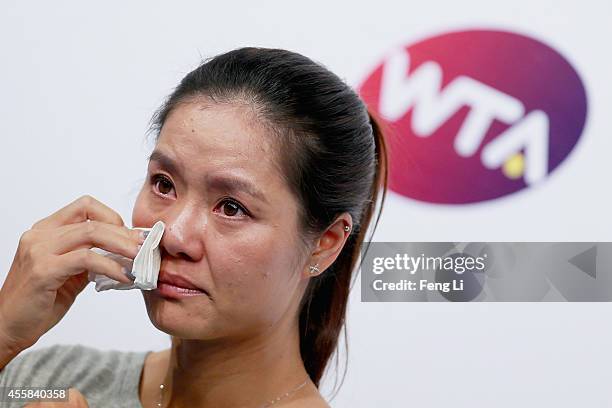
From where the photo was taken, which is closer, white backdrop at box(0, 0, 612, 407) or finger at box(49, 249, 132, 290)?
finger at box(49, 249, 132, 290)

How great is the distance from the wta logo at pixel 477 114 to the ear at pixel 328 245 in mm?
549

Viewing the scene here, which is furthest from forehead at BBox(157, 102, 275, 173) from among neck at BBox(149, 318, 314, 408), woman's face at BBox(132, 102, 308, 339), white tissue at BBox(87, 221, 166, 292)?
neck at BBox(149, 318, 314, 408)

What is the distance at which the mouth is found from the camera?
46.2 inches

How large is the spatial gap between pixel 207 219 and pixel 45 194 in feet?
2.99

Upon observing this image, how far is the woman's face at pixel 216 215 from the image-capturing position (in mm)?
1171

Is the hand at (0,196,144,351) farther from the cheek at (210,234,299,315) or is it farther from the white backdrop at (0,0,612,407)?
the white backdrop at (0,0,612,407)

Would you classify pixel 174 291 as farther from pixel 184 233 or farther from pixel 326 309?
pixel 326 309

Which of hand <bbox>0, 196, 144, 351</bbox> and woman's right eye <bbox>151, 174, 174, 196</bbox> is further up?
woman's right eye <bbox>151, 174, 174, 196</bbox>

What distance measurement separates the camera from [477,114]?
1.88 meters

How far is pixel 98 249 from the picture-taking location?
1235 mm

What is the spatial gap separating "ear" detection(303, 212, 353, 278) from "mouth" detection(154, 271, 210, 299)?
205 millimetres

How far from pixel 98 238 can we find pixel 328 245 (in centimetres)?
35

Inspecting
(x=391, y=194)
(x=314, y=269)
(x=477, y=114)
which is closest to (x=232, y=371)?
(x=314, y=269)

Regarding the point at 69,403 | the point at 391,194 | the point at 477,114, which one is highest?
the point at 477,114
